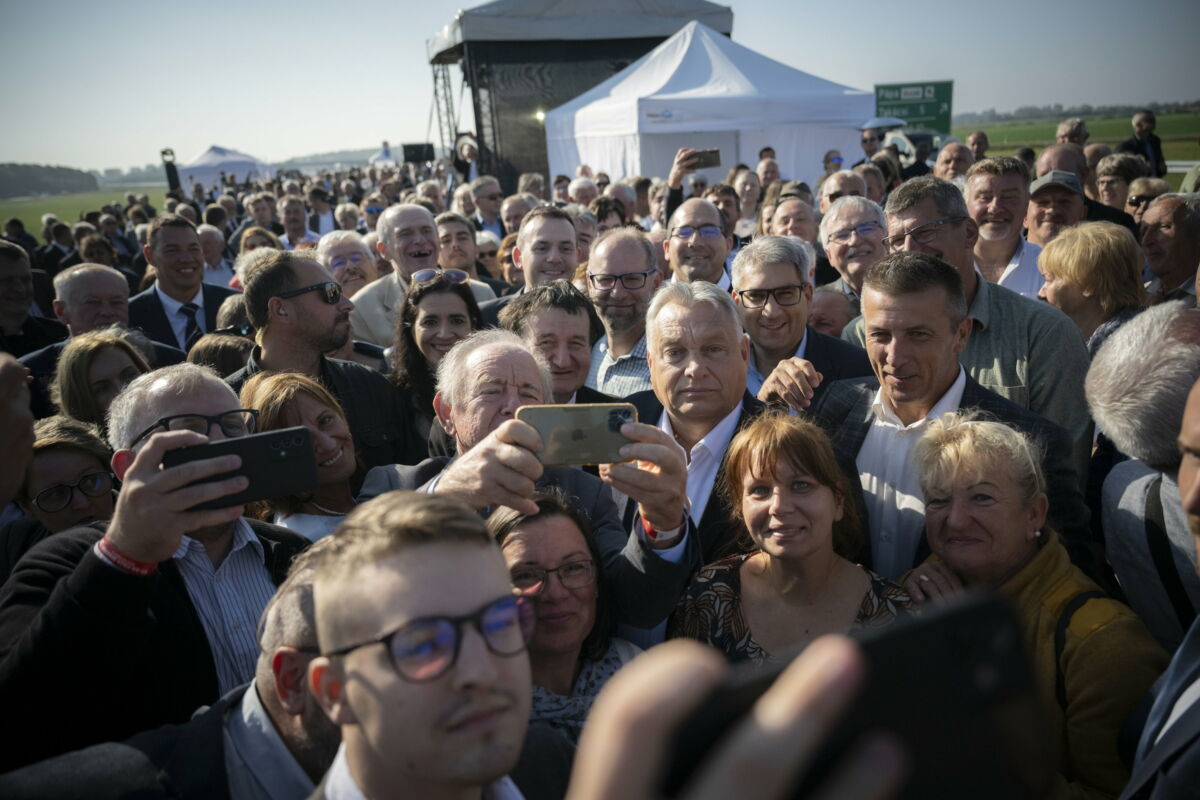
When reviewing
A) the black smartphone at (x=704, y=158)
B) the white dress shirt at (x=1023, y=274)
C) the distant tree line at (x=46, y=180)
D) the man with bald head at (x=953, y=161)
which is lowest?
the white dress shirt at (x=1023, y=274)

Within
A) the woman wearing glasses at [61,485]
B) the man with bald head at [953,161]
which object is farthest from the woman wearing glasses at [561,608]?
the man with bald head at [953,161]

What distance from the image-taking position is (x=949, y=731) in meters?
0.69

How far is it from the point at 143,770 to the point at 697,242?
15.0ft

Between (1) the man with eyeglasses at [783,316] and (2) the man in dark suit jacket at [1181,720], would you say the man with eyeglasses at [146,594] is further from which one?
(1) the man with eyeglasses at [783,316]

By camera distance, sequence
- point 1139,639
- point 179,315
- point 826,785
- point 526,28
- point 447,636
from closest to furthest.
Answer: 1. point 826,785
2. point 447,636
3. point 1139,639
4. point 179,315
5. point 526,28

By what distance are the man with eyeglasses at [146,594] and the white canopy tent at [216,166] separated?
3636cm

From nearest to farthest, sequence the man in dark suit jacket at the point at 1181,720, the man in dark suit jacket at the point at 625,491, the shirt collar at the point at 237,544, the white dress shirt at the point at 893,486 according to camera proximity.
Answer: the man in dark suit jacket at the point at 1181,720 → the man in dark suit jacket at the point at 625,491 → the shirt collar at the point at 237,544 → the white dress shirt at the point at 893,486

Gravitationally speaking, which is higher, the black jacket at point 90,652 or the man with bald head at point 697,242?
the man with bald head at point 697,242

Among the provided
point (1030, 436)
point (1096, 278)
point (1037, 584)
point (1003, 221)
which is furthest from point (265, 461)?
point (1003, 221)

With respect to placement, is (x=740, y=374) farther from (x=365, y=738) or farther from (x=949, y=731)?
(x=949, y=731)

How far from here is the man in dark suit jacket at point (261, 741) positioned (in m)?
1.76

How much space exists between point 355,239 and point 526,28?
17.1m

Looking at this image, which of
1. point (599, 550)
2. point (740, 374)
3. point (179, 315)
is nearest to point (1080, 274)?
point (740, 374)

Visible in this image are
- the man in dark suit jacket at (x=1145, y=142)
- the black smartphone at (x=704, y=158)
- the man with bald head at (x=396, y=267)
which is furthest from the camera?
the man in dark suit jacket at (x=1145, y=142)
